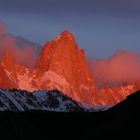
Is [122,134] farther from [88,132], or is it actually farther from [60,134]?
[60,134]

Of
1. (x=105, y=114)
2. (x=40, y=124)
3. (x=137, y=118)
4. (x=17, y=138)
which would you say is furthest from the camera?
(x=105, y=114)

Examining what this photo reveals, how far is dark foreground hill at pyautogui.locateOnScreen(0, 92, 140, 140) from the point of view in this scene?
7531cm

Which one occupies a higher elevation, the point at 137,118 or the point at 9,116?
the point at 9,116

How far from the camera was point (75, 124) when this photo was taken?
370 feet

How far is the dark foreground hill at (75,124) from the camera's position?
75312mm

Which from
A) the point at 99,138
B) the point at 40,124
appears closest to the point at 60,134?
the point at 40,124

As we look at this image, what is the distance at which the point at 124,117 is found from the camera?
100375 millimetres

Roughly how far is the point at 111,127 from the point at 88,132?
12.7 ft

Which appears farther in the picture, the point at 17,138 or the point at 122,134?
the point at 122,134

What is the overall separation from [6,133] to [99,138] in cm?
2025

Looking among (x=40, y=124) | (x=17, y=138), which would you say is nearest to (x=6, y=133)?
(x=17, y=138)

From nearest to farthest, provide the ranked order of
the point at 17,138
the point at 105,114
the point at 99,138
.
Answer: the point at 17,138 < the point at 99,138 < the point at 105,114

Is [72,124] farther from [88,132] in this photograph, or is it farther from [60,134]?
[88,132]

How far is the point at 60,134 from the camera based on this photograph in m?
104
